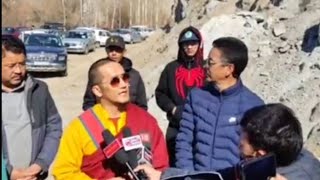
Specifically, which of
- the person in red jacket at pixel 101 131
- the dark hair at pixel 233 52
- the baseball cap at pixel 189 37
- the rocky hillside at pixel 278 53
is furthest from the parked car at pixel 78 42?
the person in red jacket at pixel 101 131

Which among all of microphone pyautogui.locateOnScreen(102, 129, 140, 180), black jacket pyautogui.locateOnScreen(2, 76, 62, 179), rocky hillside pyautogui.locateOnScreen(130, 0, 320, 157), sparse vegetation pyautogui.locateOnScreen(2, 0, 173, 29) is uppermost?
microphone pyautogui.locateOnScreen(102, 129, 140, 180)

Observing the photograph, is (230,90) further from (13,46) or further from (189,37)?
(189,37)

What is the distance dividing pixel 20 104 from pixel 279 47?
50.3ft

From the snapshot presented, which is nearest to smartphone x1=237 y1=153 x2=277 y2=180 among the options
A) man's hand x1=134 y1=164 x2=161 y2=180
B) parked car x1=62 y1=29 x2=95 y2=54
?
man's hand x1=134 y1=164 x2=161 y2=180

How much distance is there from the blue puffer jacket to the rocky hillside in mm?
5935

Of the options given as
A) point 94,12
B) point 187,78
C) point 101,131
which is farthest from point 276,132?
point 94,12

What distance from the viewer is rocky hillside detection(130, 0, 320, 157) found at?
47.2 ft

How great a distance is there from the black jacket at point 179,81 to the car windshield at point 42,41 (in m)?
24.6

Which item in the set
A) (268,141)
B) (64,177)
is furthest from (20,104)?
(268,141)

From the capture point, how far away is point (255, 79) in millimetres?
18156

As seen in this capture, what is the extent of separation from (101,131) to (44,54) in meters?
26.6

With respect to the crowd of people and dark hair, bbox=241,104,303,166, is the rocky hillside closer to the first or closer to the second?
the crowd of people

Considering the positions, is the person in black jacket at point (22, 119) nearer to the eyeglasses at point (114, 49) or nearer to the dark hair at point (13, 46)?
the dark hair at point (13, 46)

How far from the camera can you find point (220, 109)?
15.9 ft
